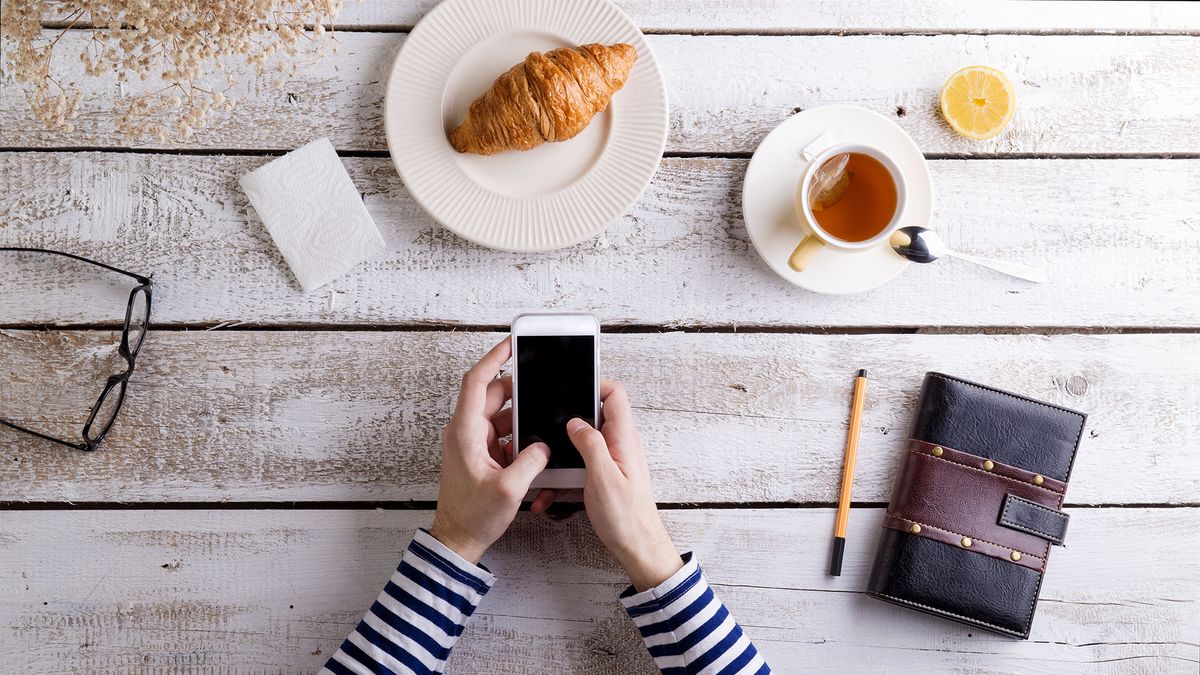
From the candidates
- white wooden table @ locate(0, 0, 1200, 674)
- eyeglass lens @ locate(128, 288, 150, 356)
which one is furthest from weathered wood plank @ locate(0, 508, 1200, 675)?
eyeglass lens @ locate(128, 288, 150, 356)

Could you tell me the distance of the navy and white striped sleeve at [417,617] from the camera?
924 millimetres

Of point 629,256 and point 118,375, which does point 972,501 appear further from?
point 118,375

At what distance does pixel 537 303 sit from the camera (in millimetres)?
1073

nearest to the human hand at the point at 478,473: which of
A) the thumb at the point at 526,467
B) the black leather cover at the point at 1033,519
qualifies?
the thumb at the point at 526,467

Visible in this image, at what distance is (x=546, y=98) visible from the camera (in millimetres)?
965

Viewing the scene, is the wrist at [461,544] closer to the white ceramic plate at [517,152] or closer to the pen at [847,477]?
the white ceramic plate at [517,152]

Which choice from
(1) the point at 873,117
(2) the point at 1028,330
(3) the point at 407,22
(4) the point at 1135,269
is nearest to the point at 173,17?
(3) the point at 407,22

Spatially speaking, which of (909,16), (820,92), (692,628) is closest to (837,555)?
(692,628)

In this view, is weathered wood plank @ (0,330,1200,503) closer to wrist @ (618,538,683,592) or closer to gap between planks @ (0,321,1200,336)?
gap between planks @ (0,321,1200,336)

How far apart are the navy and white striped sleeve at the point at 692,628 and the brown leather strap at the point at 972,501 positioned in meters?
0.27

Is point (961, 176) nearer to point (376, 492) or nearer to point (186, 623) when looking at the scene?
point (376, 492)

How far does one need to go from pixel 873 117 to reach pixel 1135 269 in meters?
0.43

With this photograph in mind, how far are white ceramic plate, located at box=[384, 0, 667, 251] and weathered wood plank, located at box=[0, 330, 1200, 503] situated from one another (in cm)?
17

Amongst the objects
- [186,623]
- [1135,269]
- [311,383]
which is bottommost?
[186,623]
